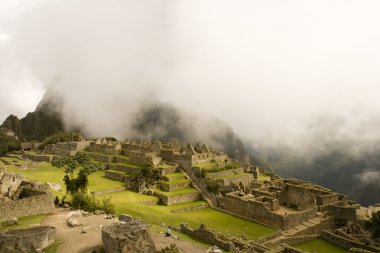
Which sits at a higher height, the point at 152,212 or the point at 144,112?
the point at 144,112

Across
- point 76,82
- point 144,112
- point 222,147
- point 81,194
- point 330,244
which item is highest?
point 76,82

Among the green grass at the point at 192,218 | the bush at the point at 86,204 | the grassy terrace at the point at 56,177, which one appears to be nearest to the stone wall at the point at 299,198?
the green grass at the point at 192,218

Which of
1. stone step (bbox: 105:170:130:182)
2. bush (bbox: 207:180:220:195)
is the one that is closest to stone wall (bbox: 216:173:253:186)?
bush (bbox: 207:180:220:195)

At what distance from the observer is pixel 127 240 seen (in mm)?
14008

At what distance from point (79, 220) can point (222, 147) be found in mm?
87612

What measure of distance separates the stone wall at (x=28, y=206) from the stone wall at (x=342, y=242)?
2085 cm

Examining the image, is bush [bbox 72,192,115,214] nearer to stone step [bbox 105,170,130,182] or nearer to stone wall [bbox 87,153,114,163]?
stone step [bbox 105,170,130,182]

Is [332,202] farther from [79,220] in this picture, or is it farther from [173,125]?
[173,125]

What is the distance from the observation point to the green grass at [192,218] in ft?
93.1

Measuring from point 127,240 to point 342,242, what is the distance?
2027cm

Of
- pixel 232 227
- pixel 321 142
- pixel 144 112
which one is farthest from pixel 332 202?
pixel 144 112

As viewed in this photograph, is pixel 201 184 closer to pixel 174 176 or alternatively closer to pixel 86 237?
pixel 174 176

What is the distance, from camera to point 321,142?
101312mm

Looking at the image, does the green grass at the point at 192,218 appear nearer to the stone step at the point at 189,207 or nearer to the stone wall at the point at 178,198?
the stone step at the point at 189,207
